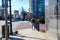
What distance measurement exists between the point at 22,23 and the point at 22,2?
3.67m

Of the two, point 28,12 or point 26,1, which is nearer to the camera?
point 26,1

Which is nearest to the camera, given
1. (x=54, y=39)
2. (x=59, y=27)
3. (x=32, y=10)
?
(x=59, y=27)

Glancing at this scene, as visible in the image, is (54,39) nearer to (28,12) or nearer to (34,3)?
(34,3)

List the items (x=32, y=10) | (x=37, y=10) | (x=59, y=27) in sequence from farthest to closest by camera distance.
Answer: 1. (x=32, y=10)
2. (x=37, y=10)
3. (x=59, y=27)

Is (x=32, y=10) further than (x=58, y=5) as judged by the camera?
Yes

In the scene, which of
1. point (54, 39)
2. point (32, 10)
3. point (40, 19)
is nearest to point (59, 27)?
point (54, 39)

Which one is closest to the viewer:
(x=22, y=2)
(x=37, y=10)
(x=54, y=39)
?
(x=54, y=39)

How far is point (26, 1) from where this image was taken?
1650 cm

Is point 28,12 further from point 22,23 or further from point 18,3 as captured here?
point 18,3

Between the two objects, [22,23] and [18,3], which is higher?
[18,3]

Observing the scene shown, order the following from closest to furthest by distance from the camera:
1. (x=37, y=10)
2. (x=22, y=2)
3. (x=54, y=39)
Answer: (x=54, y=39) < (x=22, y=2) < (x=37, y=10)

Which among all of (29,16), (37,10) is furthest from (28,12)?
(37,10)

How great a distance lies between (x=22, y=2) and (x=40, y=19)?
222 cm

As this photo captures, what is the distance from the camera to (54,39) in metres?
8.89
